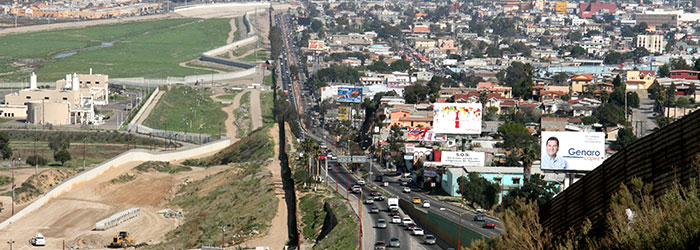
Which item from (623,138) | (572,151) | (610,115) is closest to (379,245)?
(572,151)

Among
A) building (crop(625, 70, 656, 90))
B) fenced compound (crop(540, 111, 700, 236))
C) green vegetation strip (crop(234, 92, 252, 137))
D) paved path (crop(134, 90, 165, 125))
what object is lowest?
green vegetation strip (crop(234, 92, 252, 137))

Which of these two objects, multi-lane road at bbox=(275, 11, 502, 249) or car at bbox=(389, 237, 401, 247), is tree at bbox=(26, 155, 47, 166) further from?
car at bbox=(389, 237, 401, 247)

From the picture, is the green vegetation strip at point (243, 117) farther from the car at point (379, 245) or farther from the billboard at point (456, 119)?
the car at point (379, 245)

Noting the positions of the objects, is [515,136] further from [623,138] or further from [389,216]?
[389,216]

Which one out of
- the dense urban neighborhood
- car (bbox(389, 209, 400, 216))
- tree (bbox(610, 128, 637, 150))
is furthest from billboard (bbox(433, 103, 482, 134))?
car (bbox(389, 209, 400, 216))

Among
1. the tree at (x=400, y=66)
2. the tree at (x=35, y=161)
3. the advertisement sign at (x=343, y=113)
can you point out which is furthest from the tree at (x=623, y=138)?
the tree at (x=400, y=66)

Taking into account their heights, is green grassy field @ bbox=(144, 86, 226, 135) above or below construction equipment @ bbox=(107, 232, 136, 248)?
below
